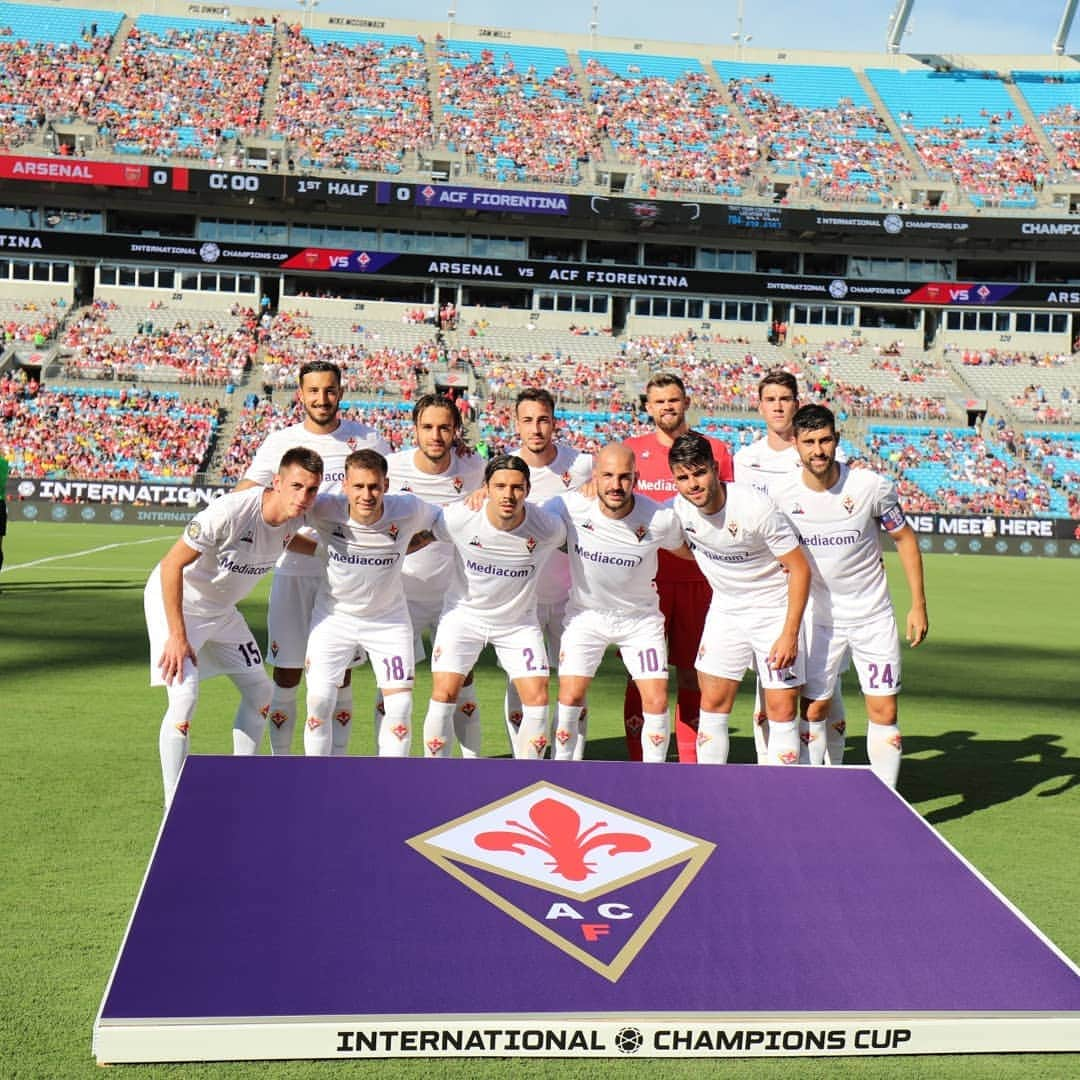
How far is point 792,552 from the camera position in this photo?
22.0 feet

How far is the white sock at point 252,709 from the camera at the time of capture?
22.6ft

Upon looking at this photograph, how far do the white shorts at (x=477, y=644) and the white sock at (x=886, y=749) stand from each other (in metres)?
1.95

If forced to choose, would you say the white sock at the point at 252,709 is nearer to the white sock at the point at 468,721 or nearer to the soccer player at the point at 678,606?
the white sock at the point at 468,721

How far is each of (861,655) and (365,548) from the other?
298cm

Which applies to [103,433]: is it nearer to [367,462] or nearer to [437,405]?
[437,405]

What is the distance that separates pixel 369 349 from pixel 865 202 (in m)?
24.2

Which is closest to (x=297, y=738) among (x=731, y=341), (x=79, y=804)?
(x=79, y=804)

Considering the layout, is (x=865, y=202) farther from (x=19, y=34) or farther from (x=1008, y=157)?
(x=19, y=34)

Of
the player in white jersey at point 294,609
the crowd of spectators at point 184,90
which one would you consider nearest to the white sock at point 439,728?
the player in white jersey at point 294,609

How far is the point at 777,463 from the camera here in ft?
25.4

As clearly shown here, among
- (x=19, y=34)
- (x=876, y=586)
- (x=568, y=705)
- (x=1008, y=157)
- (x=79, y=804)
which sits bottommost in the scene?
(x=79, y=804)

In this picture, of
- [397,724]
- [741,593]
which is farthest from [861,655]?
[397,724]

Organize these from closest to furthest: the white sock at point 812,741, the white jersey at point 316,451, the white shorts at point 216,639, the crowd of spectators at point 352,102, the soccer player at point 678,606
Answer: the white shorts at point 216,639, the white sock at point 812,741, the white jersey at point 316,451, the soccer player at point 678,606, the crowd of spectators at point 352,102

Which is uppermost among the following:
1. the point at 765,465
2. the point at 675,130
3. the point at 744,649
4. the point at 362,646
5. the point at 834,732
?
the point at 675,130
